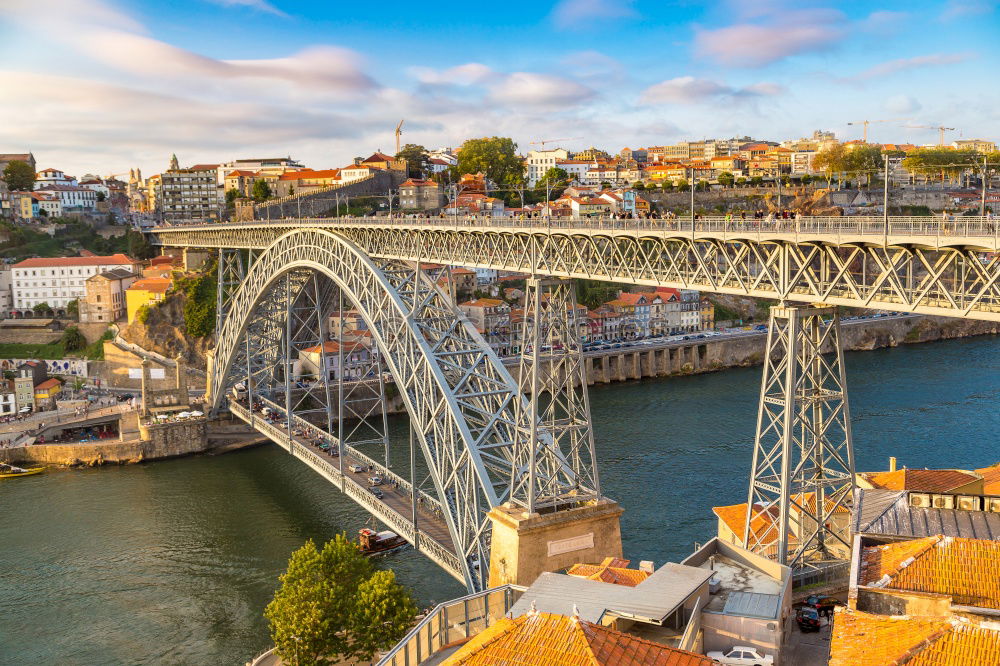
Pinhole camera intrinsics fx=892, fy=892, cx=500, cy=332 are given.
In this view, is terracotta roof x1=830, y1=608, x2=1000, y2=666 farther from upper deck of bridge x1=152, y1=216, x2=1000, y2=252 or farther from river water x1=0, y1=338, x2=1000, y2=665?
river water x1=0, y1=338, x2=1000, y2=665

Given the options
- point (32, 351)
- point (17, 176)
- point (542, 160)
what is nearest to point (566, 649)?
point (32, 351)

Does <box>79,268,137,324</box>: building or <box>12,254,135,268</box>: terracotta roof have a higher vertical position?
<box>12,254,135,268</box>: terracotta roof

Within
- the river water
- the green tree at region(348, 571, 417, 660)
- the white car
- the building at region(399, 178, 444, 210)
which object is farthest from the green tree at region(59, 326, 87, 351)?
the white car

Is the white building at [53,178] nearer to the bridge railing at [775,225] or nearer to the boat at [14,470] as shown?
the boat at [14,470]

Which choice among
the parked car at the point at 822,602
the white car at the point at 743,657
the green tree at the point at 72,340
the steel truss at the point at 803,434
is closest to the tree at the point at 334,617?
the steel truss at the point at 803,434

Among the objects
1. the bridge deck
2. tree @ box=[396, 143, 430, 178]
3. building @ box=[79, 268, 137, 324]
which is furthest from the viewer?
tree @ box=[396, 143, 430, 178]
